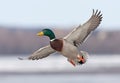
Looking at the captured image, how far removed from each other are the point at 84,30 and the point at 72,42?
1.25ft

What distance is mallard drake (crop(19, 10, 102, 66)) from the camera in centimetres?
891

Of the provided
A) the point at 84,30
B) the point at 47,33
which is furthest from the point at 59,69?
the point at 47,33

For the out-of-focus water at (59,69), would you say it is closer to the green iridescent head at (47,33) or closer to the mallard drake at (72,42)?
the mallard drake at (72,42)

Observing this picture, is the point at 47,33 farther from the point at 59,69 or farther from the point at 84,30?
the point at 59,69

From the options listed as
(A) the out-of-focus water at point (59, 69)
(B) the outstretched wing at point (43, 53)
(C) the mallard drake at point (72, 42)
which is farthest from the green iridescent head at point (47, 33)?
(A) the out-of-focus water at point (59, 69)

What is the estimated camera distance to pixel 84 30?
31.2ft

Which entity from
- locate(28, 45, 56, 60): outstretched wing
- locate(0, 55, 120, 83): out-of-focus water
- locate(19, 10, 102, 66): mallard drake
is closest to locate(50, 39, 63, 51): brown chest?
locate(19, 10, 102, 66): mallard drake

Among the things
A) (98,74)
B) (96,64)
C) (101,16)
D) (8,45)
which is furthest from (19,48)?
(101,16)

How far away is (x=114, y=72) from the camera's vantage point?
1416 inches

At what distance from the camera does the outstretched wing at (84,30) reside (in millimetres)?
9258

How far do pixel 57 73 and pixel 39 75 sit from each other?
6.40 feet

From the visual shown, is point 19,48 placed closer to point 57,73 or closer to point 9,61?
point 9,61

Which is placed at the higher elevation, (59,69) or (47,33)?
(59,69)

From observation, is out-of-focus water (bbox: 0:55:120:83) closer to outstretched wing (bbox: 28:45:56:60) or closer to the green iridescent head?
outstretched wing (bbox: 28:45:56:60)
